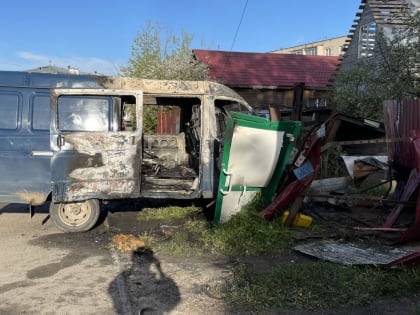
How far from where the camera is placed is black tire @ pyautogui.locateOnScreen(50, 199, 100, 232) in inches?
264

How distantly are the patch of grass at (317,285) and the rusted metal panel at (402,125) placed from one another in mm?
2500

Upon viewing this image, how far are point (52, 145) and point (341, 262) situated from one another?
4263 mm

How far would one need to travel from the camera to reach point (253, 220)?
19.9ft

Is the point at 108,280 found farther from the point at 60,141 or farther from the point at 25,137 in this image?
the point at 25,137

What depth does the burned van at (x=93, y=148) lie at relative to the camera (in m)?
6.22

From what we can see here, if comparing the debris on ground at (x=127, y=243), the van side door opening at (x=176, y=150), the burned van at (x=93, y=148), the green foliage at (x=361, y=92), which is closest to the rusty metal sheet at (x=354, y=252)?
the burned van at (x=93, y=148)

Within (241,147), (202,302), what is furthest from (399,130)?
(202,302)

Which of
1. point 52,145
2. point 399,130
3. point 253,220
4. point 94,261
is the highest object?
point 399,130

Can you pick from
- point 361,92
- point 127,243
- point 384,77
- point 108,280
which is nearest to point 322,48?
point 361,92

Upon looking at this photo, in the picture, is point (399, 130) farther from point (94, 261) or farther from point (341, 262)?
point (94, 261)

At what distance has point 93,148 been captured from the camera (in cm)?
640

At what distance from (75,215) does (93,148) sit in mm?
1172

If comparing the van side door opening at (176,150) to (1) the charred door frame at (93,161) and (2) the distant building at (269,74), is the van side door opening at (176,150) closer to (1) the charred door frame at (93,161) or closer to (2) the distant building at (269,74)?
(1) the charred door frame at (93,161)

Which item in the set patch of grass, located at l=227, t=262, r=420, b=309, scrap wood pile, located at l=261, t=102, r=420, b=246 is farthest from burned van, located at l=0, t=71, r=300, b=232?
patch of grass, located at l=227, t=262, r=420, b=309
